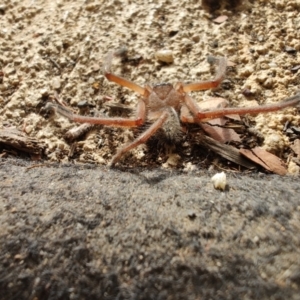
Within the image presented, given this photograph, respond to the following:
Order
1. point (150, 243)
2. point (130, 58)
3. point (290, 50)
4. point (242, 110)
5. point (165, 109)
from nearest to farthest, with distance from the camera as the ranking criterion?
point (150, 243) → point (242, 110) → point (165, 109) → point (290, 50) → point (130, 58)

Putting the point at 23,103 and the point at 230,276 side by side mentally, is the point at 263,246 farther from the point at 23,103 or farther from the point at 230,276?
the point at 23,103

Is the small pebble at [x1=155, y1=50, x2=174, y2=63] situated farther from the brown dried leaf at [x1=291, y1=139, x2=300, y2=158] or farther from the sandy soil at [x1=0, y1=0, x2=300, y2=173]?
the brown dried leaf at [x1=291, y1=139, x2=300, y2=158]

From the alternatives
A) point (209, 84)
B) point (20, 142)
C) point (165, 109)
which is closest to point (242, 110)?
point (209, 84)

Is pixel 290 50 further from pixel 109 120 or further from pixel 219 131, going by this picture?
pixel 109 120

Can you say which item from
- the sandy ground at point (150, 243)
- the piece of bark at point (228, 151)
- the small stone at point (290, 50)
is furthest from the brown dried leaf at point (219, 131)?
the small stone at point (290, 50)

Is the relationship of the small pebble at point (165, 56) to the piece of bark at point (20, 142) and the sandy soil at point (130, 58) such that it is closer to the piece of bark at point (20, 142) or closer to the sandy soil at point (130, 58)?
the sandy soil at point (130, 58)

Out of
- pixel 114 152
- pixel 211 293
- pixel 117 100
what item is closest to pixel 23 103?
pixel 117 100
